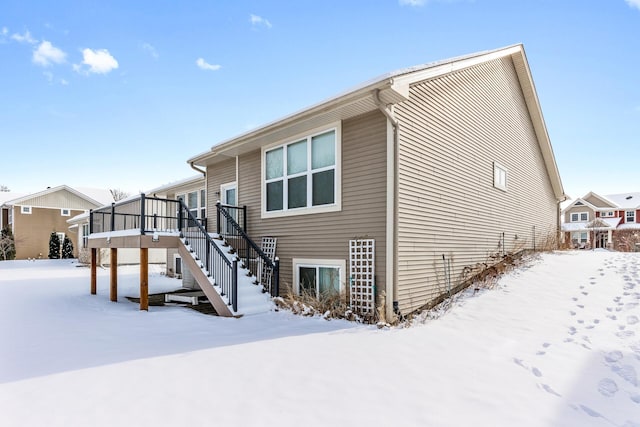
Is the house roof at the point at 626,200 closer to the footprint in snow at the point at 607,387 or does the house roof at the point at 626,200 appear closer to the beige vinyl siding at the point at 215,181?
the beige vinyl siding at the point at 215,181

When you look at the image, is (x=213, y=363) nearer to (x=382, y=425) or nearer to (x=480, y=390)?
(x=382, y=425)

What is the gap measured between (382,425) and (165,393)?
7.25 ft

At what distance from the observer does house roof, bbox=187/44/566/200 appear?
6348 millimetres

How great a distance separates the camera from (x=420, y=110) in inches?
297

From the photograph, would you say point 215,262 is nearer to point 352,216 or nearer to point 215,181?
point 352,216

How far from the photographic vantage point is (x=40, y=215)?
28625mm

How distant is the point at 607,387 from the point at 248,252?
7322 millimetres

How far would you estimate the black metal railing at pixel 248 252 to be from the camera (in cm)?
838

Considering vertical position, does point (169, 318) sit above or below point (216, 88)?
below

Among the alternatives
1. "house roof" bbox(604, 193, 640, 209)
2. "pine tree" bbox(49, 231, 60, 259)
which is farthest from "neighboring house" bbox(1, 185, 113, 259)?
"house roof" bbox(604, 193, 640, 209)

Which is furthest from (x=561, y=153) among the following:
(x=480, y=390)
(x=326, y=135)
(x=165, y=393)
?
(x=165, y=393)

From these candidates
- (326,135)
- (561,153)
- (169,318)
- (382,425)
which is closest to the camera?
(382,425)

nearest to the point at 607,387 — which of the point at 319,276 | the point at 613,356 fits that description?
the point at 613,356

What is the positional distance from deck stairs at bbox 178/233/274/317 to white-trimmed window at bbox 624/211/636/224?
42.9 metres
